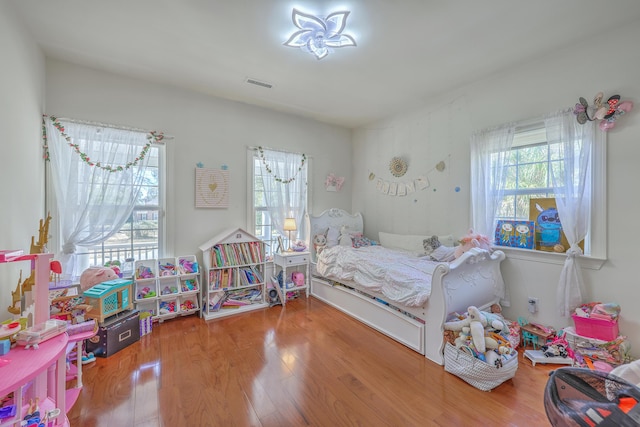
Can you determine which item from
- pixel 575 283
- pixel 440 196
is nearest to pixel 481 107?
pixel 440 196

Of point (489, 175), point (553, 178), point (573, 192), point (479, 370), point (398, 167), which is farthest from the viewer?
point (398, 167)

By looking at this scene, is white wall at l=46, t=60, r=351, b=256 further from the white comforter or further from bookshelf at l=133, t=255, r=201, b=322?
the white comforter

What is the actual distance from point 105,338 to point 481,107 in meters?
4.25

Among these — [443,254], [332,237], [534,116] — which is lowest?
[443,254]

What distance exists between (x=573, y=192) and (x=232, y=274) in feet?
11.5

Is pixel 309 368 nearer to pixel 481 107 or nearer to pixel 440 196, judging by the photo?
pixel 440 196

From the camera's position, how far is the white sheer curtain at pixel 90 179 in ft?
7.98

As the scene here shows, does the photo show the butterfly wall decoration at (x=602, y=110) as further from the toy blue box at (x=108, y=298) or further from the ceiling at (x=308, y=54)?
the toy blue box at (x=108, y=298)

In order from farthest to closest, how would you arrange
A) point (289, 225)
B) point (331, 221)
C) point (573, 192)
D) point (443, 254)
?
point (331, 221)
point (289, 225)
point (443, 254)
point (573, 192)

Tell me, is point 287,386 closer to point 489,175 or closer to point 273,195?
point 273,195

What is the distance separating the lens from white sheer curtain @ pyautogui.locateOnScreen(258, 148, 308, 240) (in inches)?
144

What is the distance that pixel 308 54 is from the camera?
2367 millimetres

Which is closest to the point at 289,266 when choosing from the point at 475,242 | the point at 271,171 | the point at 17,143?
the point at 271,171

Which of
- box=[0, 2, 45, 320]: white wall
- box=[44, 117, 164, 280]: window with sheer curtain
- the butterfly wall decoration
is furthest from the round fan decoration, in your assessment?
box=[0, 2, 45, 320]: white wall
